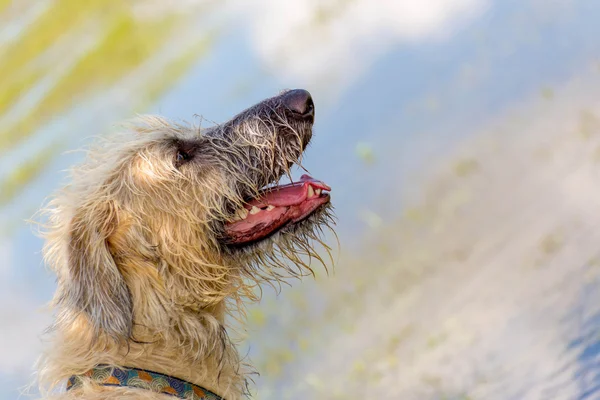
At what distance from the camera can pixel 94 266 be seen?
158cm

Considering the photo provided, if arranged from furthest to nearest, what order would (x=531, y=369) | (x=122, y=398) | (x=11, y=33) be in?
(x=11, y=33) < (x=531, y=369) < (x=122, y=398)

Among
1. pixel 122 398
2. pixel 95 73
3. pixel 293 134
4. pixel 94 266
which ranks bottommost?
pixel 122 398

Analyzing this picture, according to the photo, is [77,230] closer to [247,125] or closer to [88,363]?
[88,363]

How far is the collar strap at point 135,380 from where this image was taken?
5.11 feet

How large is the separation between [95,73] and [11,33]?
1.58 ft

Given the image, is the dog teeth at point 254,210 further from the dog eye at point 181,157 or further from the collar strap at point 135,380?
the collar strap at point 135,380

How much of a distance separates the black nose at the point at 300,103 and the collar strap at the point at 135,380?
82 cm

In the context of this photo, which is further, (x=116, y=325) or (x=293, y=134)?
(x=293, y=134)

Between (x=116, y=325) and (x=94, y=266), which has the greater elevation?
(x=94, y=266)

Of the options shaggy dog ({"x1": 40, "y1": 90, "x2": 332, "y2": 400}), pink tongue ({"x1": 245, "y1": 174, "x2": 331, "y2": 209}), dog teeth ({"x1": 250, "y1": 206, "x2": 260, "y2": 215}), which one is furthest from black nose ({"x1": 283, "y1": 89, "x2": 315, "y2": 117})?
dog teeth ({"x1": 250, "y1": 206, "x2": 260, "y2": 215})

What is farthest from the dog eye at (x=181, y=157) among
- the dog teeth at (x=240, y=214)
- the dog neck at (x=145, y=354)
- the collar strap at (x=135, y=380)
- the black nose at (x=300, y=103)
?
the collar strap at (x=135, y=380)

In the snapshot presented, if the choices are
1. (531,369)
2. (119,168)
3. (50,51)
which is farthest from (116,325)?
(50,51)

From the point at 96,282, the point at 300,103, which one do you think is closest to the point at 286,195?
the point at 300,103

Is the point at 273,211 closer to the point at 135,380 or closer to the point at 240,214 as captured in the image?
the point at 240,214
